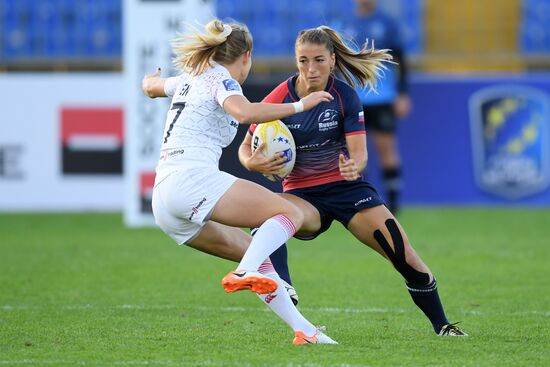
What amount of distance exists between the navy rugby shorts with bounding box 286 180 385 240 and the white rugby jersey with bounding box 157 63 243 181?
69 centimetres

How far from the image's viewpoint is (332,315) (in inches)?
283

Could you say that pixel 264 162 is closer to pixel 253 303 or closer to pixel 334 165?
pixel 334 165

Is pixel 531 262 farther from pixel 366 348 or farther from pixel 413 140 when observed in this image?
pixel 413 140

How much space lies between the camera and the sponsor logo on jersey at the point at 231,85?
230 inches

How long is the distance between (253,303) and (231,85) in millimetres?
2481

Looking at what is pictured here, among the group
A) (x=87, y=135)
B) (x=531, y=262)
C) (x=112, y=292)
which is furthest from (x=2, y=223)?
(x=531, y=262)

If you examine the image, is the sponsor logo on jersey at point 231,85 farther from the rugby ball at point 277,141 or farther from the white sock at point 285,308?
the white sock at point 285,308

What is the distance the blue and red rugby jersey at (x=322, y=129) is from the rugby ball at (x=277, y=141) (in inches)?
3.0

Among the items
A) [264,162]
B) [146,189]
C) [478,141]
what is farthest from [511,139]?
[264,162]

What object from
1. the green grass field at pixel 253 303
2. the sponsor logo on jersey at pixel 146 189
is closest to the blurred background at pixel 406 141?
the sponsor logo on jersey at pixel 146 189

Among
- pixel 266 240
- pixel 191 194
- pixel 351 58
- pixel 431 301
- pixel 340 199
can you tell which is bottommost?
pixel 431 301

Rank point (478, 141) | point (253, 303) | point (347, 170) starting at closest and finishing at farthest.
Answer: point (347, 170) < point (253, 303) < point (478, 141)

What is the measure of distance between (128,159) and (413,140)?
170 inches

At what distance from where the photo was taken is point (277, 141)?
6.34m
